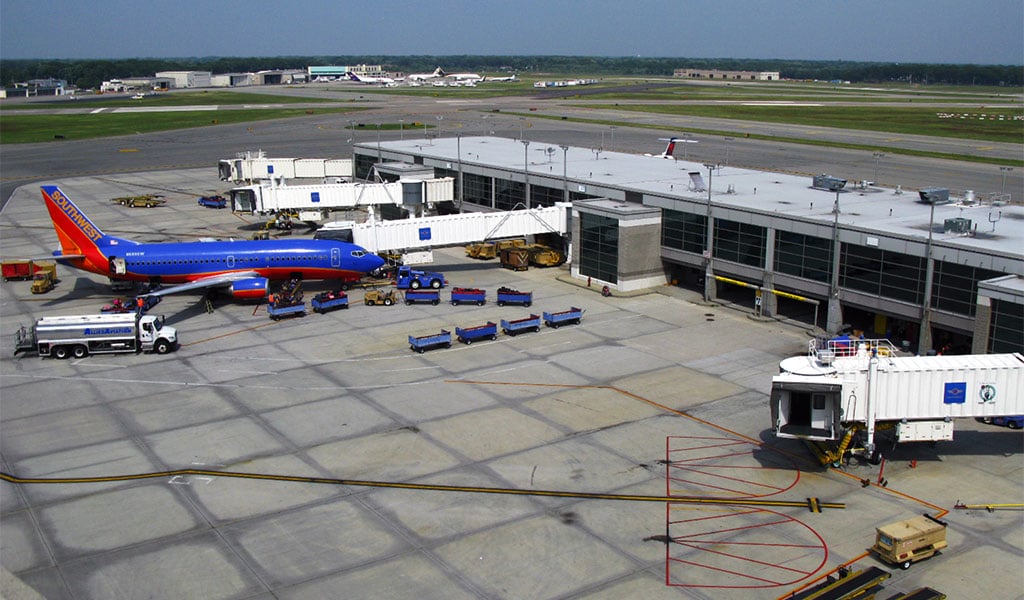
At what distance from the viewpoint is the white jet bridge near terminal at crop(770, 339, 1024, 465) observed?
35.8 m

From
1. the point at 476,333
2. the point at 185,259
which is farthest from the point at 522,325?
the point at 185,259

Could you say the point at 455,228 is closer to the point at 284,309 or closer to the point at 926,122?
the point at 284,309

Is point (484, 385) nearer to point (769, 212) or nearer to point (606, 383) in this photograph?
point (606, 383)

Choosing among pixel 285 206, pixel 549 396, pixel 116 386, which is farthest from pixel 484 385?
pixel 285 206

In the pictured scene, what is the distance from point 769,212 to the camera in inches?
2347

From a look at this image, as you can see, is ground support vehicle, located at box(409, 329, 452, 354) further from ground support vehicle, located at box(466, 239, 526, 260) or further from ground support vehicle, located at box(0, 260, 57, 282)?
ground support vehicle, located at box(0, 260, 57, 282)

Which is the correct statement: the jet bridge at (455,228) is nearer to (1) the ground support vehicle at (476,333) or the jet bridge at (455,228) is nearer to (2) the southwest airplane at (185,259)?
(2) the southwest airplane at (185,259)

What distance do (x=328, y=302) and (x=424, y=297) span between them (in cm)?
668

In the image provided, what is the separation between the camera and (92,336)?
5141 centimetres

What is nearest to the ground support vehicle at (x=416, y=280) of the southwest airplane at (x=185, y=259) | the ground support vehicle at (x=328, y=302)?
the southwest airplane at (x=185, y=259)

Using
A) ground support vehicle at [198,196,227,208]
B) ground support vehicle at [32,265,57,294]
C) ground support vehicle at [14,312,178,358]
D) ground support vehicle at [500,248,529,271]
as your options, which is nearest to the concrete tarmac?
ground support vehicle at [14,312,178,358]

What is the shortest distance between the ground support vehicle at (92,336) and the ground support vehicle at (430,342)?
14.4 meters

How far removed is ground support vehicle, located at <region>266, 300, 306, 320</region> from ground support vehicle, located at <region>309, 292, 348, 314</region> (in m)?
0.96

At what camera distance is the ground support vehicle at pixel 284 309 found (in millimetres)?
59531
